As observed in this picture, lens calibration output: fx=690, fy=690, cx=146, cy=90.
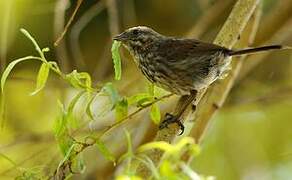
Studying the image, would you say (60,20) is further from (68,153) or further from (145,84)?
(68,153)

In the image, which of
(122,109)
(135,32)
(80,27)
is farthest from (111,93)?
(80,27)

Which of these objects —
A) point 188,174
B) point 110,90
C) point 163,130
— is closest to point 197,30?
point 163,130

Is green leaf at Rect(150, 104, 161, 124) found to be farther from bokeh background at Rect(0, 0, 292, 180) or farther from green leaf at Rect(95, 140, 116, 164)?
bokeh background at Rect(0, 0, 292, 180)

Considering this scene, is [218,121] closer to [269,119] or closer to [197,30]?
[269,119]

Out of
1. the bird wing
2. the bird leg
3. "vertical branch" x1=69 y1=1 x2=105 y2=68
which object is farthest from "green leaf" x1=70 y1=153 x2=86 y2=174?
"vertical branch" x1=69 y1=1 x2=105 y2=68

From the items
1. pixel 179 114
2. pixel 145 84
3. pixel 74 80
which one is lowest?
pixel 145 84

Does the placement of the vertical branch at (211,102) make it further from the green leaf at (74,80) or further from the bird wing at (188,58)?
the green leaf at (74,80)
